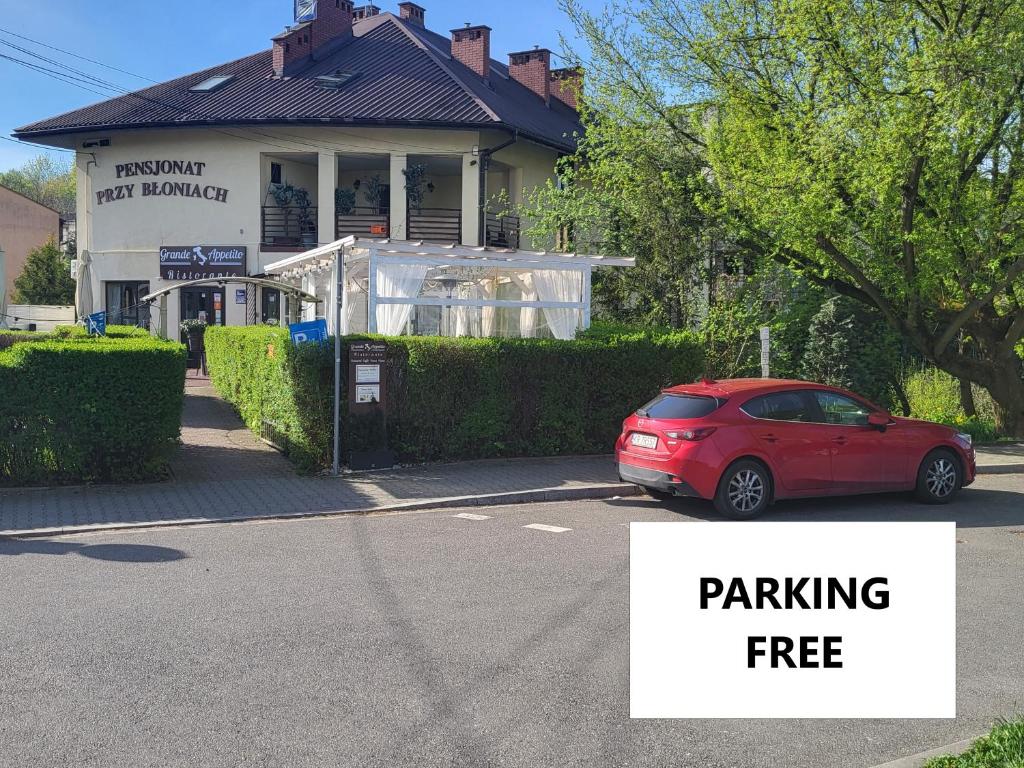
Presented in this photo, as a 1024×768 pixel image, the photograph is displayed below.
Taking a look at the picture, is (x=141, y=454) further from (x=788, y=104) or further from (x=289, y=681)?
(x=788, y=104)

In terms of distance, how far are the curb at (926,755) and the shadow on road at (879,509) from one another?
5.66 meters

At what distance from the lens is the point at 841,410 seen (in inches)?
412

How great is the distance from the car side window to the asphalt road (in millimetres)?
2078

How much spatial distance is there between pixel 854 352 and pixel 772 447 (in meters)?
12.8

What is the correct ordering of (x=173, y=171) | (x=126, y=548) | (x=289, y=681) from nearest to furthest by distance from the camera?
(x=289, y=681) < (x=126, y=548) < (x=173, y=171)

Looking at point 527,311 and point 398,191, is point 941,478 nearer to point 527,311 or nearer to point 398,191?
point 527,311

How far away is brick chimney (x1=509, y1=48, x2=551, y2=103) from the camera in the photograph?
127 ft

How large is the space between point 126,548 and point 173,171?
82.0 ft

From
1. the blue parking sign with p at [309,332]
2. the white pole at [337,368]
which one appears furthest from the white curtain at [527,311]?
the white pole at [337,368]

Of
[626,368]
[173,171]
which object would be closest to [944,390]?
[626,368]

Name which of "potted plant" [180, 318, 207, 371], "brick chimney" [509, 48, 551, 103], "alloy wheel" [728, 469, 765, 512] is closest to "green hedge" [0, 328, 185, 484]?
"alloy wheel" [728, 469, 765, 512]

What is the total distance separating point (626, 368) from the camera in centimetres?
1428

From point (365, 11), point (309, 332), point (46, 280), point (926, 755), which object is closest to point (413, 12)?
point (365, 11)

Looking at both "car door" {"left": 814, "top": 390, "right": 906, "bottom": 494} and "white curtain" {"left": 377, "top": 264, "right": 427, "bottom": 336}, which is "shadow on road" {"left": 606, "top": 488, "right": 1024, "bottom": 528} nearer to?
"car door" {"left": 814, "top": 390, "right": 906, "bottom": 494}
